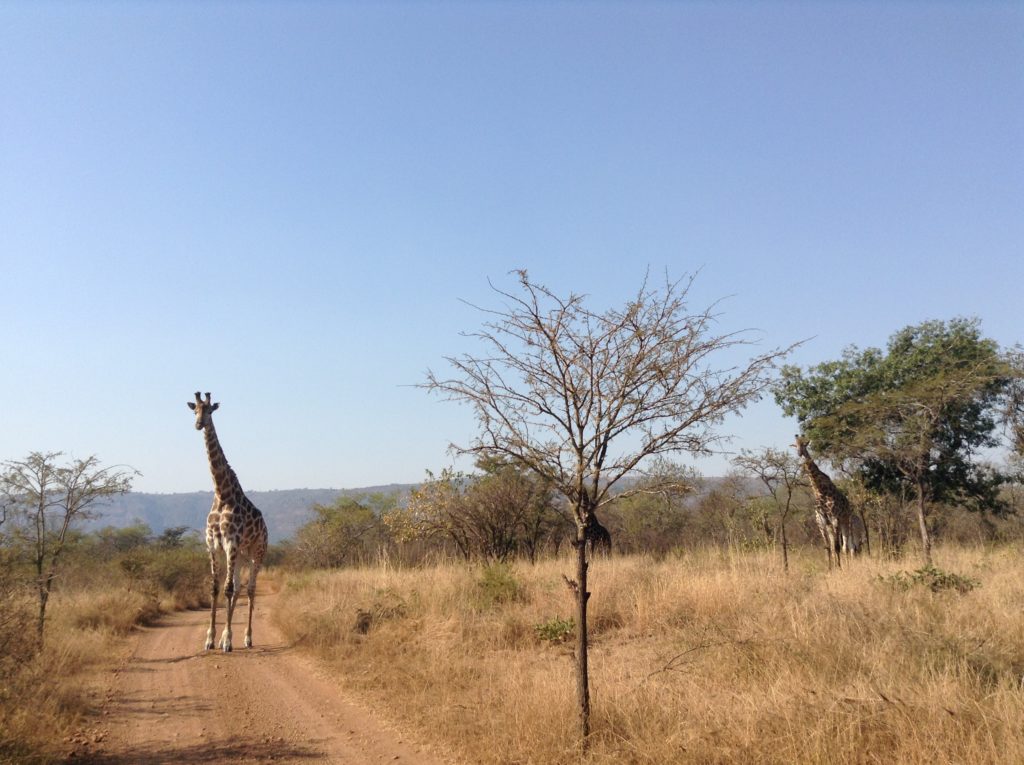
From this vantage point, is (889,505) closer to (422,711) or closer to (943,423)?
(943,423)

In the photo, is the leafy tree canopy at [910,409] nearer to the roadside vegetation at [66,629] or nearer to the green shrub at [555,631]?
the green shrub at [555,631]

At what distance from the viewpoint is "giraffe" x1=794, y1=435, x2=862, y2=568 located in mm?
14781

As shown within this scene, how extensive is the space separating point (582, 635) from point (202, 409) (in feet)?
33.7

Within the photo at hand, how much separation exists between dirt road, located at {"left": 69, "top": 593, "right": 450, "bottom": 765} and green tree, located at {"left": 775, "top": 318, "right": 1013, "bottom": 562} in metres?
12.5

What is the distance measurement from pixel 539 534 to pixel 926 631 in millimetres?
15645

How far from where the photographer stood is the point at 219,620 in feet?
49.6

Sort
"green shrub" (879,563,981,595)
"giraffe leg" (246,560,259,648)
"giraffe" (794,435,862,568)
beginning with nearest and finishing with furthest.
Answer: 1. "green shrub" (879,563,981,595)
2. "giraffe leg" (246,560,259,648)
3. "giraffe" (794,435,862,568)

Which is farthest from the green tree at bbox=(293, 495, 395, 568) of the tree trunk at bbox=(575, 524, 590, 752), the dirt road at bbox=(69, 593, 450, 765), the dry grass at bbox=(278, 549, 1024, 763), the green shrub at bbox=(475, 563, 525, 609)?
the tree trunk at bbox=(575, 524, 590, 752)

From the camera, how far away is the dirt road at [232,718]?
6254 millimetres

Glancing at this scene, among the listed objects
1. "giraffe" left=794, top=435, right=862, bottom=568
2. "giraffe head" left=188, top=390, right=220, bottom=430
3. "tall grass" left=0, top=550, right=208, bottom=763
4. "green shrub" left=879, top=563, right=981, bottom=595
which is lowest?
"tall grass" left=0, top=550, right=208, bottom=763

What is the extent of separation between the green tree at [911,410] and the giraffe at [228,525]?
13.0 meters

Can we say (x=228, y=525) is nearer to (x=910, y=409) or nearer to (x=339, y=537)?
(x=910, y=409)

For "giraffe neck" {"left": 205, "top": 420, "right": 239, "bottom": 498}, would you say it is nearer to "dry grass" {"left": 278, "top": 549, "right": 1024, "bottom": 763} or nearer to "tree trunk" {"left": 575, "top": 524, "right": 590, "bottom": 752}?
"dry grass" {"left": 278, "top": 549, "right": 1024, "bottom": 763}

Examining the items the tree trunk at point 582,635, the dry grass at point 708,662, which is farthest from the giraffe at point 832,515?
the tree trunk at point 582,635
